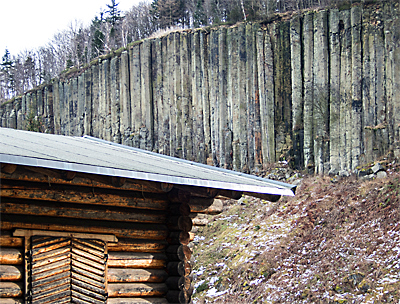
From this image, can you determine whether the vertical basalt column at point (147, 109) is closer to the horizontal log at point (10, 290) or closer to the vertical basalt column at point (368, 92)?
the vertical basalt column at point (368, 92)

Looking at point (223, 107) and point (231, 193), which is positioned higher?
point (223, 107)

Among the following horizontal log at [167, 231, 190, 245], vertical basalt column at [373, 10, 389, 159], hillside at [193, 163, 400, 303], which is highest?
vertical basalt column at [373, 10, 389, 159]

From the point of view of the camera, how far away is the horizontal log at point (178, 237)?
6.86m

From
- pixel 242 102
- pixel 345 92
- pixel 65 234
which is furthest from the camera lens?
pixel 242 102

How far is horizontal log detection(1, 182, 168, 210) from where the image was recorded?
5.51 metres

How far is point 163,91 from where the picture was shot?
22.5 meters

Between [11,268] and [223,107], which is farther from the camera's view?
[223,107]

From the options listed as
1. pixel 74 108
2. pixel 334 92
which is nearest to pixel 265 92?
pixel 334 92

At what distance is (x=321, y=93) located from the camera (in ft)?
57.6

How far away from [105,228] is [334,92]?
41.4 ft

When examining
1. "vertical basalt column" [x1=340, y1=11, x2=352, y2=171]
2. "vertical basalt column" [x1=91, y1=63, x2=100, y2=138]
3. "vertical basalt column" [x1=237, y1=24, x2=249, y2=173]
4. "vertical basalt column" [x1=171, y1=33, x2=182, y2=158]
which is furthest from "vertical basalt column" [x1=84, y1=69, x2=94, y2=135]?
"vertical basalt column" [x1=340, y1=11, x2=352, y2=171]

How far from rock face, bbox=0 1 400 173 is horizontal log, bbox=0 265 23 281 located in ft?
41.8

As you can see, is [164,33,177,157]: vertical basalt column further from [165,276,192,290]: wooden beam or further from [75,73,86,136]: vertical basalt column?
[165,276,192,290]: wooden beam

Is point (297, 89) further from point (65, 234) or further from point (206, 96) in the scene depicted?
point (65, 234)
